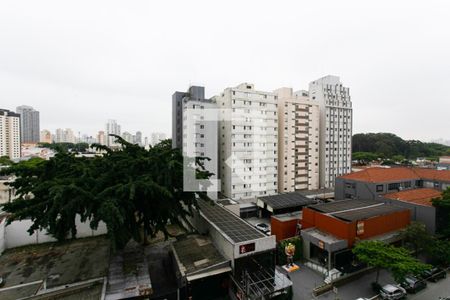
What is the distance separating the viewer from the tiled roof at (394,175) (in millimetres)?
28419

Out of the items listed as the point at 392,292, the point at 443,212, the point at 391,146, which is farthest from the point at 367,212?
the point at 391,146

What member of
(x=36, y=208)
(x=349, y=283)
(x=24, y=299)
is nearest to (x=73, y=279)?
(x=24, y=299)

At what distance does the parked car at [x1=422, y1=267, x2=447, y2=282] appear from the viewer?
15.5 meters

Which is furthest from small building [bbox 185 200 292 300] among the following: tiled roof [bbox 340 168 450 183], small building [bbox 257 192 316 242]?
tiled roof [bbox 340 168 450 183]

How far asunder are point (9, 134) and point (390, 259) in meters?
98.2

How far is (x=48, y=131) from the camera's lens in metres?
119

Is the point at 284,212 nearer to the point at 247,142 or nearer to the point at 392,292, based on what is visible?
the point at 247,142

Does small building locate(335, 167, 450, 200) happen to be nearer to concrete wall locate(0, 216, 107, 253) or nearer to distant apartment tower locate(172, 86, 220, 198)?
distant apartment tower locate(172, 86, 220, 198)

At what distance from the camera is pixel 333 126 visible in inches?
1715

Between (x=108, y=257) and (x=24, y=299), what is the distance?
4516mm

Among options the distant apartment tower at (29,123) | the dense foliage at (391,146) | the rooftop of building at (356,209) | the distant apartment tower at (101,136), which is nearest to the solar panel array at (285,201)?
the rooftop of building at (356,209)

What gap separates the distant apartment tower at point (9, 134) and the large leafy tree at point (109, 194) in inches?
2895

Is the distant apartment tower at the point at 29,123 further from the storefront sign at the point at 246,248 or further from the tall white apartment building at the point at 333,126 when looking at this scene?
the storefront sign at the point at 246,248

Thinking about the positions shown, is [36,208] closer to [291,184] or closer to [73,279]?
[73,279]
